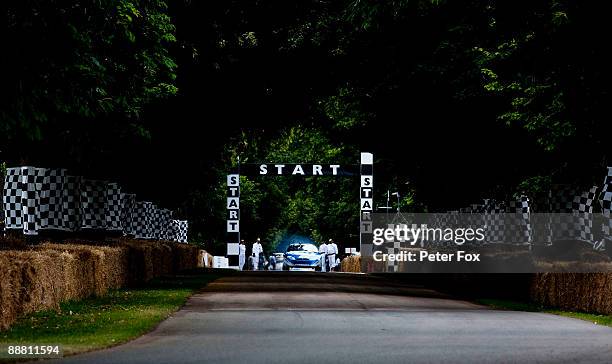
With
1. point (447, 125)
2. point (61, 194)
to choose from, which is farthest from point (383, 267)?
point (61, 194)

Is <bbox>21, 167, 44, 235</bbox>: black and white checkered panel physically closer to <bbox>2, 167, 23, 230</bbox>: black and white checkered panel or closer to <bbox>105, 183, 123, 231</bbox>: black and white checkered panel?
<bbox>2, 167, 23, 230</bbox>: black and white checkered panel

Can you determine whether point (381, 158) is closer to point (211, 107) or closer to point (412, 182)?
point (412, 182)

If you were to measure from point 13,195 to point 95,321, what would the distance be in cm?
1026

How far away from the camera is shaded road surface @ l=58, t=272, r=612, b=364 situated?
40.3ft

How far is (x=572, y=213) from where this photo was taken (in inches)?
1017

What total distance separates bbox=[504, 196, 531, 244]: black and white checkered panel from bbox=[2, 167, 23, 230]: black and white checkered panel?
1128 centimetres

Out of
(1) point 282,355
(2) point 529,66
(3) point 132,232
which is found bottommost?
(1) point 282,355

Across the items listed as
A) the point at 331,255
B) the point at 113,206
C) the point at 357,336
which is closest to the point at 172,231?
the point at 331,255

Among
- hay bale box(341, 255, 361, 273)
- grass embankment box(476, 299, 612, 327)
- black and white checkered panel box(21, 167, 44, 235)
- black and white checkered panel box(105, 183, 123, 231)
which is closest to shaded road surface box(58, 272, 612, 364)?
grass embankment box(476, 299, 612, 327)

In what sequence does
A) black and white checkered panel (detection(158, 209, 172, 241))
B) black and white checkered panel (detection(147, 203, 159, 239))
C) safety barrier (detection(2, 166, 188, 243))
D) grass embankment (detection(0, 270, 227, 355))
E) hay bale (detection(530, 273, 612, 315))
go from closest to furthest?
1. grass embankment (detection(0, 270, 227, 355))
2. hay bale (detection(530, 273, 612, 315))
3. safety barrier (detection(2, 166, 188, 243))
4. black and white checkered panel (detection(147, 203, 159, 239))
5. black and white checkered panel (detection(158, 209, 172, 241))

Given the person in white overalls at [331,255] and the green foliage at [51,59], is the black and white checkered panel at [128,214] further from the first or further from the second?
the person in white overalls at [331,255]

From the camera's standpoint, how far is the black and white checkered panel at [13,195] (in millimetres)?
26625

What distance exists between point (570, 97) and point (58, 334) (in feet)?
48.7

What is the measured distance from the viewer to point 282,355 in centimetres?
1240
